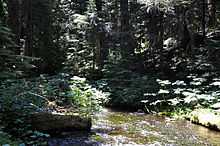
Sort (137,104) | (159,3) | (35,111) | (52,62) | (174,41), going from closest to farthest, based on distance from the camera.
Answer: (35,111)
(137,104)
(159,3)
(174,41)
(52,62)

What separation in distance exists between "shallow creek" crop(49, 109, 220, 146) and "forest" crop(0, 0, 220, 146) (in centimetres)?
3

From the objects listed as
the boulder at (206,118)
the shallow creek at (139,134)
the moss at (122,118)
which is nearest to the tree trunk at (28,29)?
the moss at (122,118)

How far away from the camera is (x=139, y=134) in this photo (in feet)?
35.1

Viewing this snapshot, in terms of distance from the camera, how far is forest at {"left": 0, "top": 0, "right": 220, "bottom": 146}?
985 cm

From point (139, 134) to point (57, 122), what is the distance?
7.16 feet

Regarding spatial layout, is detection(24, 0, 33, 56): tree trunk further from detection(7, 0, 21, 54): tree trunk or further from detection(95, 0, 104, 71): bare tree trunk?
detection(95, 0, 104, 71): bare tree trunk

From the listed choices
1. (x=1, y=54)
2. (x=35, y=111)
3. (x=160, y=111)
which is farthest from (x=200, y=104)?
(x=1, y=54)

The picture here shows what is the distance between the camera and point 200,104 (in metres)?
14.9

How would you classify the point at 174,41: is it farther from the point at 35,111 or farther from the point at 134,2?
the point at 35,111

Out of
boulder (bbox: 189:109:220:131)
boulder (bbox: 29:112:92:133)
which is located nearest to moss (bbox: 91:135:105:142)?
boulder (bbox: 29:112:92:133)

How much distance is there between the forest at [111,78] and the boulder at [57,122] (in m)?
0.02

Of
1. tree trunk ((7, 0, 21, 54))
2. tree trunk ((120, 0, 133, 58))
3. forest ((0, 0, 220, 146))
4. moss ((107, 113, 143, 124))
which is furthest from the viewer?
tree trunk ((120, 0, 133, 58))

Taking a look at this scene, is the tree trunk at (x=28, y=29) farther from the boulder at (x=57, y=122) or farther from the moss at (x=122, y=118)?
the boulder at (x=57, y=122)

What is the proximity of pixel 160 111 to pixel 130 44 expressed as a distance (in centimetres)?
809
